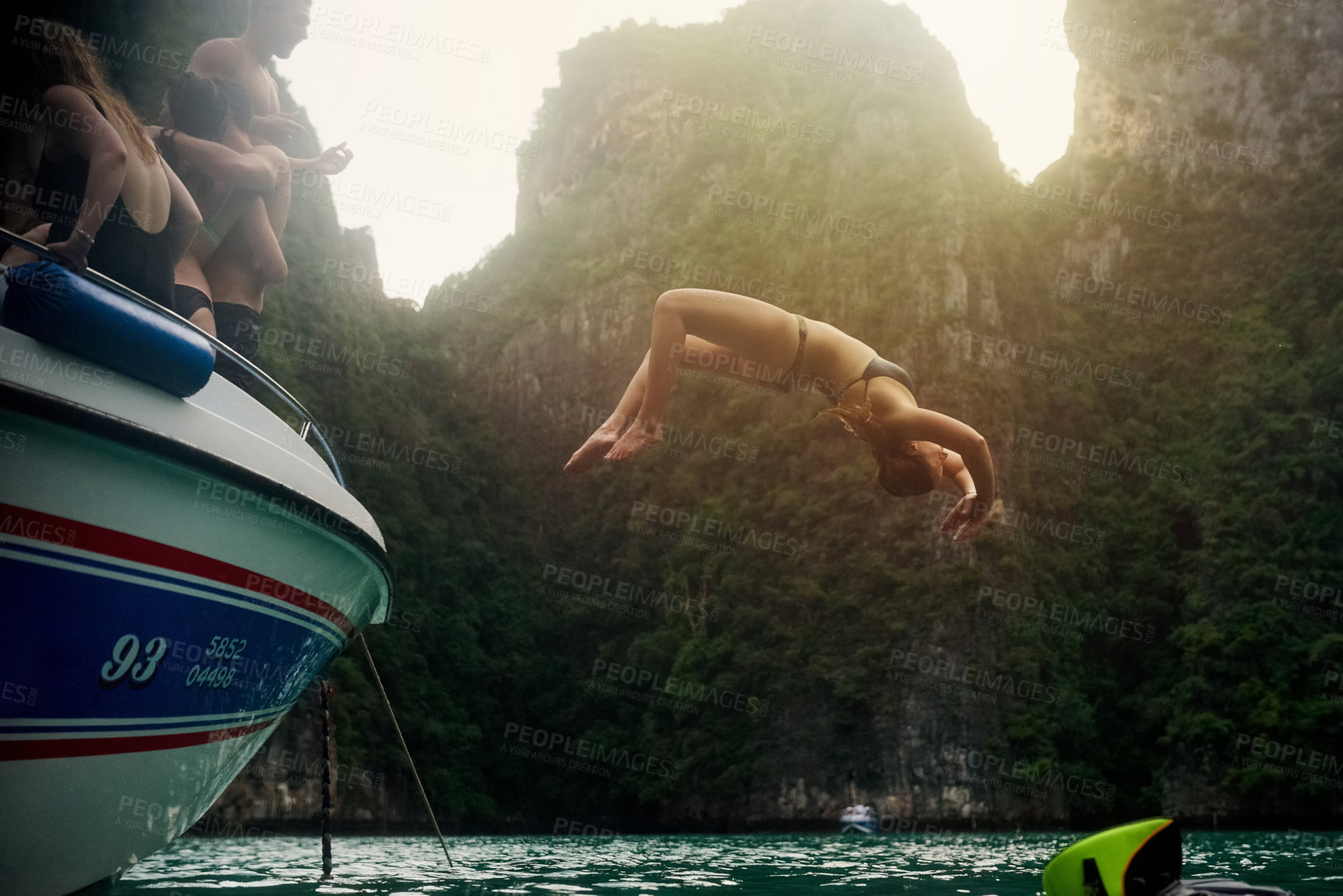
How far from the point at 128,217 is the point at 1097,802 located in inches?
1143

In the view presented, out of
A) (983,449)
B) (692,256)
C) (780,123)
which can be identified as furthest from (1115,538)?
(983,449)

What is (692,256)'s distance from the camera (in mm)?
47906

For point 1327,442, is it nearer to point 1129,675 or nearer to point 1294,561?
point 1294,561

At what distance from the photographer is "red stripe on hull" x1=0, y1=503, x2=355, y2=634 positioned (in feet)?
9.71
